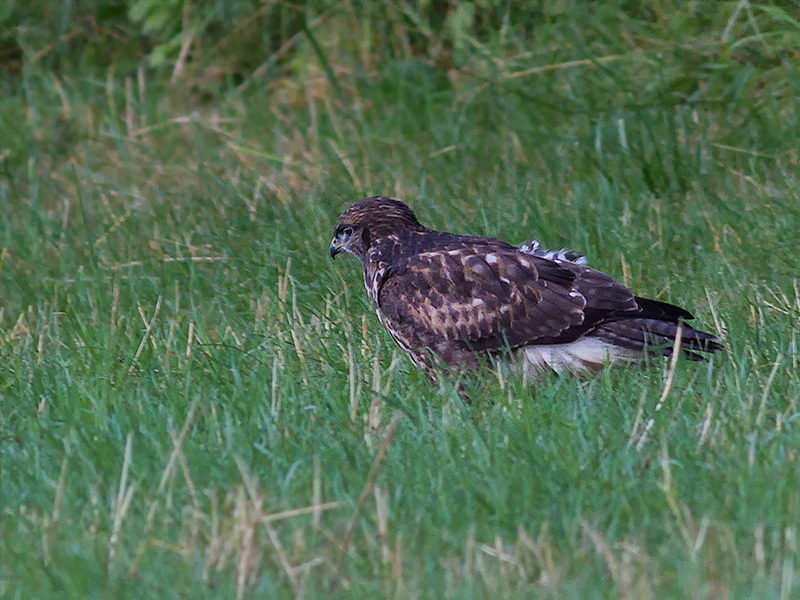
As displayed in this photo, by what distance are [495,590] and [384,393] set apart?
166cm

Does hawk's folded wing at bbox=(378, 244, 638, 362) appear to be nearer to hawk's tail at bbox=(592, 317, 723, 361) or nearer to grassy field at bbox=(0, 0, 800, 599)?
hawk's tail at bbox=(592, 317, 723, 361)

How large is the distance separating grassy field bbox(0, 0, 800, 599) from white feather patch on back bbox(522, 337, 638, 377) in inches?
8.2

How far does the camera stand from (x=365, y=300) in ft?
20.1

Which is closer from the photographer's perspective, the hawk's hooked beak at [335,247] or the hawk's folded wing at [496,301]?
the hawk's folded wing at [496,301]

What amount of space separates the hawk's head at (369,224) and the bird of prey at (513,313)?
40cm

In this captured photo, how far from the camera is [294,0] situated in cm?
1062

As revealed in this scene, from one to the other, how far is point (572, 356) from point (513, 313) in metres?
0.30

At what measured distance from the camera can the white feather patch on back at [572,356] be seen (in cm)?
512

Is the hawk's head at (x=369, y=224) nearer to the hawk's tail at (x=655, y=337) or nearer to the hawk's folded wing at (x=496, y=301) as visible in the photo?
the hawk's folded wing at (x=496, y=301)

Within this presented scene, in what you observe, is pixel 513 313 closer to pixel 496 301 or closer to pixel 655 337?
pixel 496 301

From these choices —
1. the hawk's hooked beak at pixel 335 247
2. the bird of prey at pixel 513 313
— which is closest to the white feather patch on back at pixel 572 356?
the bird of prey at pixel 513 313

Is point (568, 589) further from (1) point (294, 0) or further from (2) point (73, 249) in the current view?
(1) point (294, 0)

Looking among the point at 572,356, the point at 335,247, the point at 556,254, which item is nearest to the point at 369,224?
the point at 335,247

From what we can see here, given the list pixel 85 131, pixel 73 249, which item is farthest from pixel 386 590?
pixel 85 131
